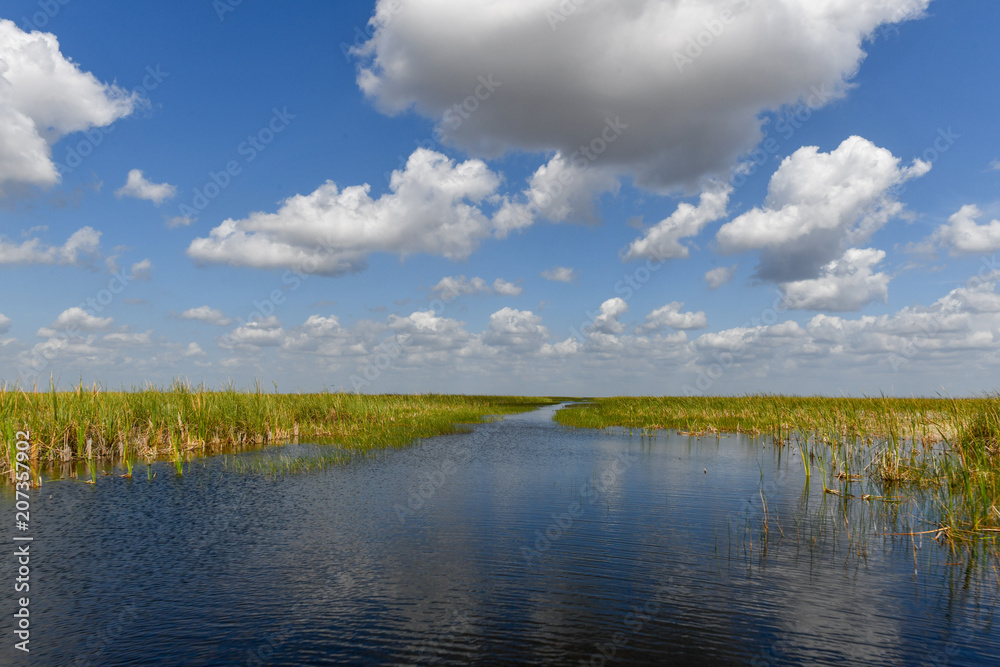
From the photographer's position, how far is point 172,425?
78.7ft

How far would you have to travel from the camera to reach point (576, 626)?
7832 millimetres

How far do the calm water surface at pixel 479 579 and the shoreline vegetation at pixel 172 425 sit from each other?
159 inches

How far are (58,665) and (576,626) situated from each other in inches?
274

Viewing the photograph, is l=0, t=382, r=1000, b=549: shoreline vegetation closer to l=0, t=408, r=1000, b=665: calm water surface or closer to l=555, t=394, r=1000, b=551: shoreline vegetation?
l=555, t=394, r=1000, b=551: shoreline vegetation

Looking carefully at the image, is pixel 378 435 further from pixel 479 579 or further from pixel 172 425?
pixel 479 579

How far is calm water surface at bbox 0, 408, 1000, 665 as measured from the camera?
7.27m

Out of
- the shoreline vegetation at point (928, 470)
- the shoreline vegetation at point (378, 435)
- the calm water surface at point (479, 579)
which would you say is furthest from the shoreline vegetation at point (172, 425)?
the shoreline vegetation at point (928, 470)

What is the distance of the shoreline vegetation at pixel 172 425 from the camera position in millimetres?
19797

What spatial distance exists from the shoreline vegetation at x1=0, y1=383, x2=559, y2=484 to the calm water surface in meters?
4.03

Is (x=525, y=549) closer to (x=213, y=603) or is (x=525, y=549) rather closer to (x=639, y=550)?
(x=639, y=550)

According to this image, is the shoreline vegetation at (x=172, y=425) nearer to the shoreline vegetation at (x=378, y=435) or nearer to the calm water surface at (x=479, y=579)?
the shoreline vegetation at (x=378, y=435)

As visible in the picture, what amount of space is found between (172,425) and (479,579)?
20510 mm

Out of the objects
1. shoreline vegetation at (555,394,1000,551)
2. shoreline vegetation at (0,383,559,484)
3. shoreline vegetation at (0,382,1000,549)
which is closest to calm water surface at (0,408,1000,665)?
shoreline vegetation at (555,394,1000,551)

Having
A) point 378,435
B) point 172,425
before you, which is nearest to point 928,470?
point 378,435
